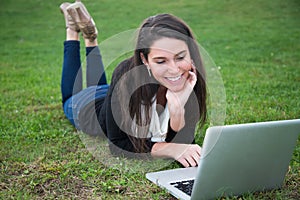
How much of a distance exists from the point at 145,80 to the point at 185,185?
2.39ft

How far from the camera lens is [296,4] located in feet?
40.1

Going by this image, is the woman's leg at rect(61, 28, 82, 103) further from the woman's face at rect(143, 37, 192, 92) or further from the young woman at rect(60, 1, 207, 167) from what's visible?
the woman's face at rect(143, 37, 192, 92)

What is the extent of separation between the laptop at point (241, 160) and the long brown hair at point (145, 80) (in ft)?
1.83

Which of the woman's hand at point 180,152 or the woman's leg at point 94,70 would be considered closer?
the woman's hand at point 180,152

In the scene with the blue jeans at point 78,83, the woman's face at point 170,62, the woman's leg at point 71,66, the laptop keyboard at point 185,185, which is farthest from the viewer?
the woman's leg at point 71,66

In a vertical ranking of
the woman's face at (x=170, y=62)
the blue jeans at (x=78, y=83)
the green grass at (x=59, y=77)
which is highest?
the woman's face at (x=170, y=62)

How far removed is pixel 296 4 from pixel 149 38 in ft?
34.4

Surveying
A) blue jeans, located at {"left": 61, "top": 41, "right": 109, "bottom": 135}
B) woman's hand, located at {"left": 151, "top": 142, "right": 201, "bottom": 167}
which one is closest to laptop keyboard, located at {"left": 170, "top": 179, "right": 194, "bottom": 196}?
woman's hand, located at {"left": 151, "top": 142, "right": 201, "bottom": 167}

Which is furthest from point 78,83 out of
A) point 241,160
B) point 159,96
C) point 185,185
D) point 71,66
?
point 241,160

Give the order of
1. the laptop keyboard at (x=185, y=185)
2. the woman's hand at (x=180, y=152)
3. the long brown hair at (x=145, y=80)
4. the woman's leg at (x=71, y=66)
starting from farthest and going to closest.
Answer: the woman's leg at (x=71, y=66), the woman's hand at (x=180, y=152), the long brown hair at (x=145, y=80), the laptop keyboard at (x=185, y=185)

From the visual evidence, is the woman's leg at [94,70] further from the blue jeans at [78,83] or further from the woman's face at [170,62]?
the woman's face at [170,62]

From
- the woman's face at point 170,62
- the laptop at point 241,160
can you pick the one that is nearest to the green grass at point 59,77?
the laptop at point 241,160

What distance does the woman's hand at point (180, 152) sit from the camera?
2.80 meters

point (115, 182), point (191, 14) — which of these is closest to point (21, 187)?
point (115, 182)
